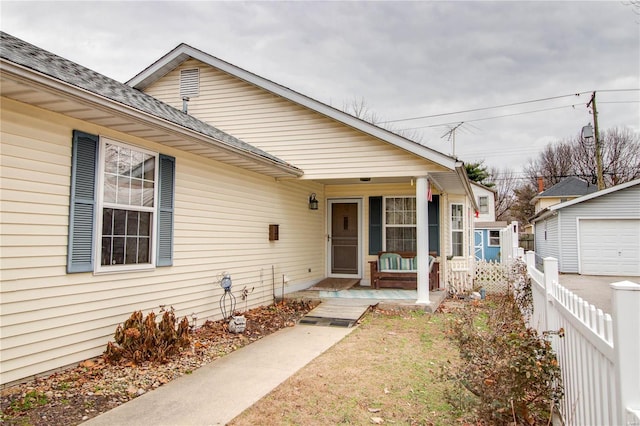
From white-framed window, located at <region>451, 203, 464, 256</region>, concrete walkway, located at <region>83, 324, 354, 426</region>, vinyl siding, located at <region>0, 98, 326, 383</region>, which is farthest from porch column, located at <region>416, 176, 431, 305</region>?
white-framed window, located at <region>451, 203, 464, 256</region>

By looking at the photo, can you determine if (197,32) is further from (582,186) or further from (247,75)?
(582,186)

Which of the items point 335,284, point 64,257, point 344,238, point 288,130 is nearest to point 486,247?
point 344,238

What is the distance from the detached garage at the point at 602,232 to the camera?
15.8m

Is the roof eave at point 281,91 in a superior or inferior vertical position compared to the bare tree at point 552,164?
inferior

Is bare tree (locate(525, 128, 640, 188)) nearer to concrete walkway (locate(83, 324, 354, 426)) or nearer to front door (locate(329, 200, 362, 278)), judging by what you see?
front door (locate(329, 200, 362, 278))

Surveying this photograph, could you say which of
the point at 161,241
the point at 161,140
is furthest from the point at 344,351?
the point at 161,140

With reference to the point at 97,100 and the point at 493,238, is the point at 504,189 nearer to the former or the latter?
the point at 493,238

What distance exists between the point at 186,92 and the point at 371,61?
10679 mm

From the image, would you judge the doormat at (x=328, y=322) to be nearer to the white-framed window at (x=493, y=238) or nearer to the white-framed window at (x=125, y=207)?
the white-framed window at (x=125, y=207)

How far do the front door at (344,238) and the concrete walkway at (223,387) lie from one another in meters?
5.39

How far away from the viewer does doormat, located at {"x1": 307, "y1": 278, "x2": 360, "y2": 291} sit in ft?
31.9

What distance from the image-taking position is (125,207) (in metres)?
5.06

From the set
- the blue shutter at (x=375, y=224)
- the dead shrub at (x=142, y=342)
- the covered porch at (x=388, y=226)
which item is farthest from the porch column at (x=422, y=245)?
the dead shrub at (x=142, y=342)

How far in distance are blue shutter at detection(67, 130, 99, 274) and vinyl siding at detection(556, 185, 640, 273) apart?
58.6ft
